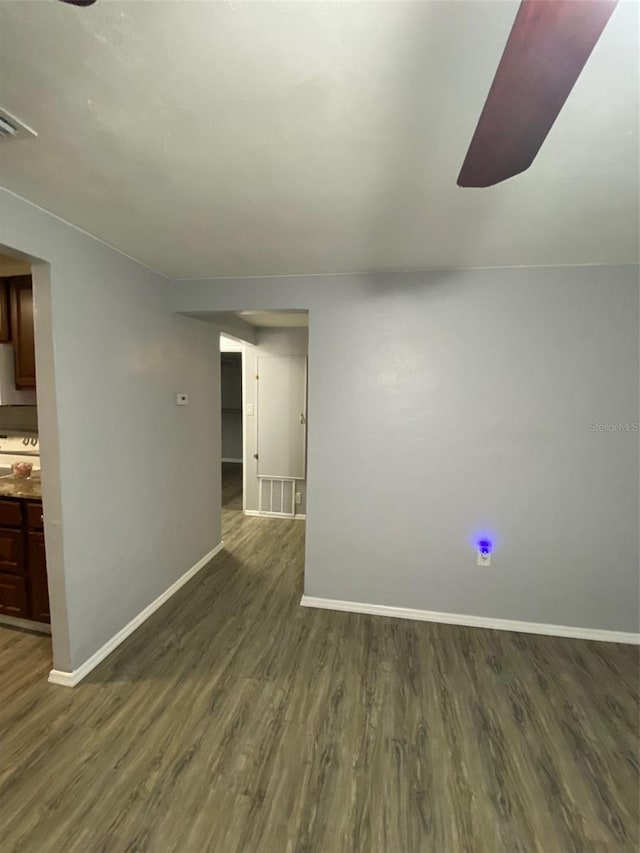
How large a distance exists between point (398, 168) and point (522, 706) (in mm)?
2544


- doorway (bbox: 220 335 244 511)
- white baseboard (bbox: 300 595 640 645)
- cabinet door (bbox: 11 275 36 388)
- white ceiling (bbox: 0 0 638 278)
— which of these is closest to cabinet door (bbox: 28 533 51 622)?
cabinet door (bbox: 11 275 36 388)

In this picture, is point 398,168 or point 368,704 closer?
point 398,168

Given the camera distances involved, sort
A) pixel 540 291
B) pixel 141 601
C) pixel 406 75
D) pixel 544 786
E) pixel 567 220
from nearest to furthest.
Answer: pixel 406 75, pixel 544 786, pixel 567 220, pixel 540 291, pixel 141 601

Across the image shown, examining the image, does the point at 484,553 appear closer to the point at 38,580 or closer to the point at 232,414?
the point at 38,580

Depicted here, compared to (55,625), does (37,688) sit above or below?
below

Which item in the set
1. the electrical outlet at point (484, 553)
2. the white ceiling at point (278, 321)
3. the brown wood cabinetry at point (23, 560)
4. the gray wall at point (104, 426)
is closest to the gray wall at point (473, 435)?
the electrical outlet at point (484, 553)

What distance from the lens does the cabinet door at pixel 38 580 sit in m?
2.24

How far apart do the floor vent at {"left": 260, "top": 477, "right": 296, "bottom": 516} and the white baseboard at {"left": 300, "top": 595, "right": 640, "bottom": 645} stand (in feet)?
6.24

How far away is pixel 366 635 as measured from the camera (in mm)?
2465

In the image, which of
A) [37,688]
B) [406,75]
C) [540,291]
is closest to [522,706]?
[540,291]

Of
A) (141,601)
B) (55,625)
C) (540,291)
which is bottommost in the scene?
(141,601)

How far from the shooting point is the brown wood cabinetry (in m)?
2.24

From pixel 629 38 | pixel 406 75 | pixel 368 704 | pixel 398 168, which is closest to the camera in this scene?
pixel 629 38

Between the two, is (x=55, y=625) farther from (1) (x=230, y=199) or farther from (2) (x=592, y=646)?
(2) (x=592, y=646)
